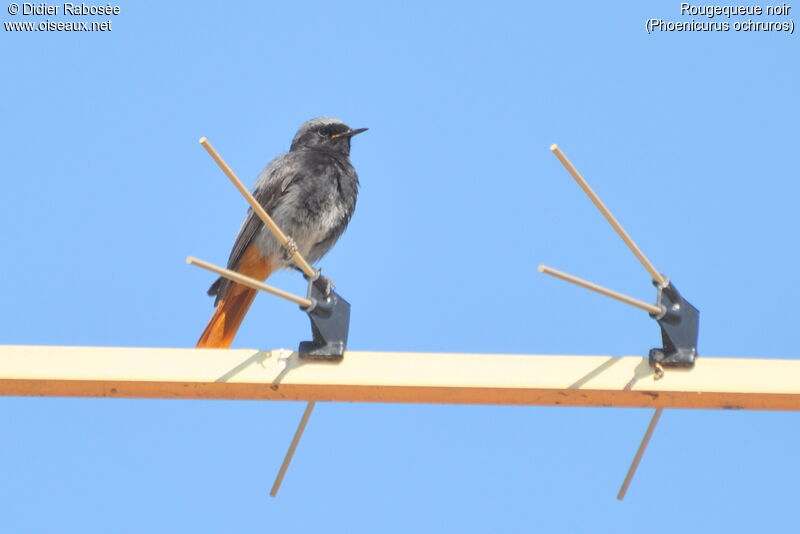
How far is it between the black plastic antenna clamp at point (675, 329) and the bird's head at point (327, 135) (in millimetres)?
4455

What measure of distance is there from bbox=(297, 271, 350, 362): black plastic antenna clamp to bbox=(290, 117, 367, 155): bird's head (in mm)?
4109

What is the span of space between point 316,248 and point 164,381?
403 cm

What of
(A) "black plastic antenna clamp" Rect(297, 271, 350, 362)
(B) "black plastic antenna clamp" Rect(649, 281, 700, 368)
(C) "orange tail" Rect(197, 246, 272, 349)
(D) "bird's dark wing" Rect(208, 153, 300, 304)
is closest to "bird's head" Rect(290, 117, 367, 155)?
(D) "bird's dark wing" Rect(208, 153, 300, 304)

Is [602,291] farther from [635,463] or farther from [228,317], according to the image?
[228,317]

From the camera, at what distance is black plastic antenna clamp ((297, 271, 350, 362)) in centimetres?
307

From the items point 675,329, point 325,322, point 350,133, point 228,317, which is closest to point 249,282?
point 325,322

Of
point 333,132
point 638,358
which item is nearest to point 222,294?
point 333,132

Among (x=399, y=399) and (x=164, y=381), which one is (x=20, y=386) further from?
(x=399, y=399)

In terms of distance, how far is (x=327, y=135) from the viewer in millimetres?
7465

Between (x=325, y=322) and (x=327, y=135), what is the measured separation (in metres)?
4.43

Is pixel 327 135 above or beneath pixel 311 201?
above

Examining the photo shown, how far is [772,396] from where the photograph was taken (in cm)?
294

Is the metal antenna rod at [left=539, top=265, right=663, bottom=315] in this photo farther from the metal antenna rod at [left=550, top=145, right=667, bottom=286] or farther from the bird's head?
the bird's head

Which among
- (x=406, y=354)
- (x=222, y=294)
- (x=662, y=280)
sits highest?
(x=662, y=280)
